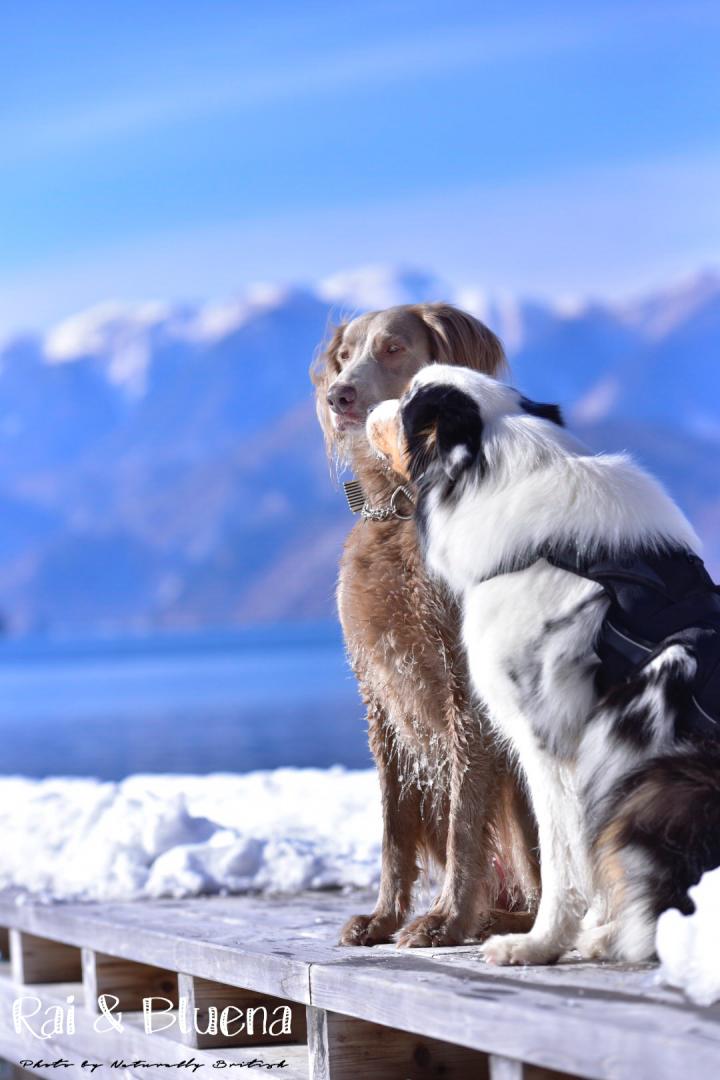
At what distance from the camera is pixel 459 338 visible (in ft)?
10.6

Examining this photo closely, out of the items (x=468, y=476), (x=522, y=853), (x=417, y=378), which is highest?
(x=417, y=378)

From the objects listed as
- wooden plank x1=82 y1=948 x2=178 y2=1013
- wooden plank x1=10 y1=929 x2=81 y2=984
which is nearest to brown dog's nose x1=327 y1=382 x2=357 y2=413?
wooden plank x1=82 y1=948 x2=178 y2=1013

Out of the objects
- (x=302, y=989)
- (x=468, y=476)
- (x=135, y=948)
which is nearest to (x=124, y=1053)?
(x=135, y=948)

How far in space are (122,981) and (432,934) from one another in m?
1.23

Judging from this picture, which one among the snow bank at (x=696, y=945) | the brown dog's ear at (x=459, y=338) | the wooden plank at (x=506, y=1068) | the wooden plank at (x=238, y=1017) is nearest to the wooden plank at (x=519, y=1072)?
the wooden plank at (x=506, y=1068)

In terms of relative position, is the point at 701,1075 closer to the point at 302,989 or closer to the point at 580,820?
the point at 580,820

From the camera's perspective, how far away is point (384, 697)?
9.88ft

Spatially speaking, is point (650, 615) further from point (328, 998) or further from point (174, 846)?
point (174, 846)

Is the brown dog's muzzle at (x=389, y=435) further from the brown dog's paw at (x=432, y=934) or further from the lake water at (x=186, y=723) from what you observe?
the lake water at (x=186, y=723)

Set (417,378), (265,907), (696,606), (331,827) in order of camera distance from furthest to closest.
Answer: (331,827) < (265,907) < (417,378) < (696,606)

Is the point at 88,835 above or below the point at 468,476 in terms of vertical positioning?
below

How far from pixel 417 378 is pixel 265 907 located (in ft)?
5.57

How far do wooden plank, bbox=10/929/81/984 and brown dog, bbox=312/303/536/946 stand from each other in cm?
154

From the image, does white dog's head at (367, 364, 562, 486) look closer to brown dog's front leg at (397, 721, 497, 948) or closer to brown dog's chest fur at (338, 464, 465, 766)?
brown dog's chest fur at (338, 464, 465, 766)
